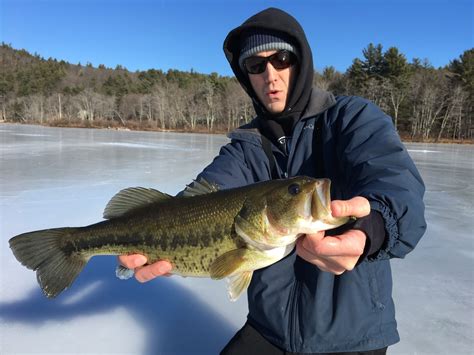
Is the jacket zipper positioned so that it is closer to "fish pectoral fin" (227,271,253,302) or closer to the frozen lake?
"fish pectoral fin" (227,271,253,302)

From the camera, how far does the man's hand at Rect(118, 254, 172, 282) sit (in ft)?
7.27

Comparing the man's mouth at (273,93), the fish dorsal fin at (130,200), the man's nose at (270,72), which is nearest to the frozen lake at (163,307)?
the fish dorsal fin at (130,200)

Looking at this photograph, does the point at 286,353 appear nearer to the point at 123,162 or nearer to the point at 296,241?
the point at 296,241

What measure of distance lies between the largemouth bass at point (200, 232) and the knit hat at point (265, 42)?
108 centimetres

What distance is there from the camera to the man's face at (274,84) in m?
2.73

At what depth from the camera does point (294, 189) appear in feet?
6.09

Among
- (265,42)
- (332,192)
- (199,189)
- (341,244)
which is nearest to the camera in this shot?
(341,244)

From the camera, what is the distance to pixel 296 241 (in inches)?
74.3

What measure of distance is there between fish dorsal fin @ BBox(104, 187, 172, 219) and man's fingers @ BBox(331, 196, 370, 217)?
116 cm

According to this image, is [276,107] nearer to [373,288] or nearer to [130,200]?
[130,200]

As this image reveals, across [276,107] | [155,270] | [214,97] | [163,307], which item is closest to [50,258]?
[155,270]

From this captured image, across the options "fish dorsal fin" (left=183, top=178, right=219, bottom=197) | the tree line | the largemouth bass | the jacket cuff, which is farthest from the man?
the tree line

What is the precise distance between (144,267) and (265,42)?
1732 mm

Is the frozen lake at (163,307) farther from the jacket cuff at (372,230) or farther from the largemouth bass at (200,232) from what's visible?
the jacket cuff at (372,230)
